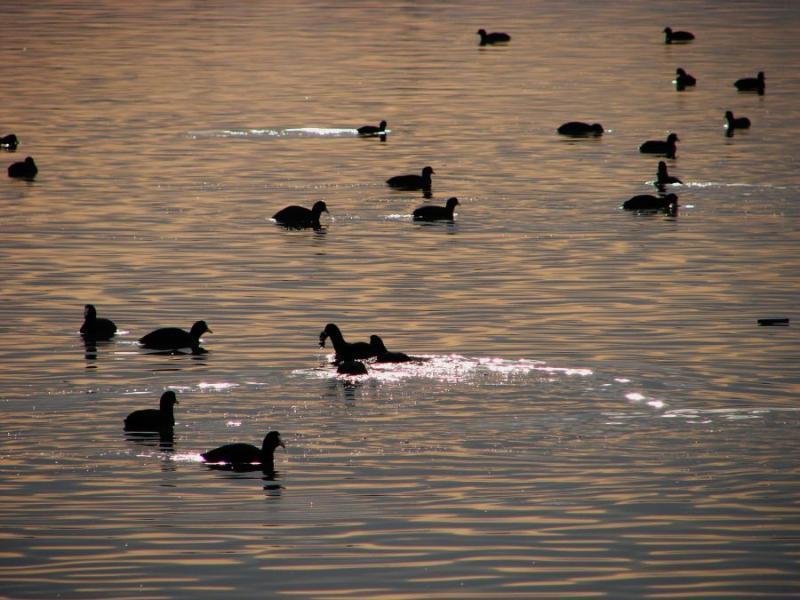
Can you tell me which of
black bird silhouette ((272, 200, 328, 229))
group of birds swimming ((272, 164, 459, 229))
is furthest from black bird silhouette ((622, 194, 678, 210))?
black bird silhouette ((272, 200, 328, 229))

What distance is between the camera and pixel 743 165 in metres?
49.5

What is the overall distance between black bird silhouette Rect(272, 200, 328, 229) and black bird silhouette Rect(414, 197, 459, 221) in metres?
2.23

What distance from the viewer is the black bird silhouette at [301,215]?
4009 cm

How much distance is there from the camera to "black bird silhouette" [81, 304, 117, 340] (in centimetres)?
2819

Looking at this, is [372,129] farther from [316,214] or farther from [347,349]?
[347,349]

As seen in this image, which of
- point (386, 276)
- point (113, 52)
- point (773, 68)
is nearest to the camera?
point (386, 276)

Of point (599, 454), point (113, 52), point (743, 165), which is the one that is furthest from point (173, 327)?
point (113, 52)

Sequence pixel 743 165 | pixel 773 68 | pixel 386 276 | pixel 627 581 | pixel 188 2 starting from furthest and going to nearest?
pixel 188 2 < pixel 773 68 < pixel 743 165 < pixel 386 276 < pixel 627 581

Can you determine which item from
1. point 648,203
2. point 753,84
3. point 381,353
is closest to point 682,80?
point 753,84

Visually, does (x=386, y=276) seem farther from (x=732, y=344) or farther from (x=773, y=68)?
(x=773, y=68)

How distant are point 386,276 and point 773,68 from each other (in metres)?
48.9

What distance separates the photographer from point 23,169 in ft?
159

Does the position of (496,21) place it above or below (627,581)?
above

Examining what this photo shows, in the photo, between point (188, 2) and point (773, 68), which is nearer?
point (773, 68)
